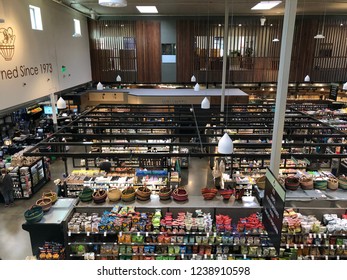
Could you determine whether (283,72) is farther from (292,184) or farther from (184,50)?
(184,50)

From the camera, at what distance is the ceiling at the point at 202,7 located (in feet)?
44.4

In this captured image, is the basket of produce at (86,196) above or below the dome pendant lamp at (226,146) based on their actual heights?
below

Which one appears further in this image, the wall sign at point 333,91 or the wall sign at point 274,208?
the wall sign at point 333,91

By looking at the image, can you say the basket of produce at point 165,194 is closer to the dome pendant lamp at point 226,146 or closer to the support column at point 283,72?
the dome pendant lamp at point 226,146

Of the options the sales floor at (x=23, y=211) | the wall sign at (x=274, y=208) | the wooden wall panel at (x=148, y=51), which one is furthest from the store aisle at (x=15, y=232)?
the wooden wall panel at (x=148, y=51)

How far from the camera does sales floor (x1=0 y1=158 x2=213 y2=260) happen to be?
7504 millimetres

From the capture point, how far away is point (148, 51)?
18.6 m

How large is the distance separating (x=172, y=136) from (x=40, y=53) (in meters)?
8.26

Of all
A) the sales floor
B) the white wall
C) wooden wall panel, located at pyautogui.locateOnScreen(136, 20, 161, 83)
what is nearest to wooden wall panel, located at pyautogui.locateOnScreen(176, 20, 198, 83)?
wooden wall panel, located at pyautogui.locateOnScreen(136, 20, 161, 83)

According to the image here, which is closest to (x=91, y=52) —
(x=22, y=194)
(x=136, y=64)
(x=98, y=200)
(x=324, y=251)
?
(x=136, y=64)

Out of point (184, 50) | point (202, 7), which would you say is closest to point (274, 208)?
point (202, 7)

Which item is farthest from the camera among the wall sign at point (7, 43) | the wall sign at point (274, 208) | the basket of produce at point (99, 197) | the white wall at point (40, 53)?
the white wall at point (40, 53)

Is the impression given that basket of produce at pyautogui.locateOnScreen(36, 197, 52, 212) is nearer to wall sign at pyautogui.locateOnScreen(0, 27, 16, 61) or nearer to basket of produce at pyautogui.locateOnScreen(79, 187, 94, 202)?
basket of produce at pyautogui.locateOnScreen(79, 187, 94, 202)
